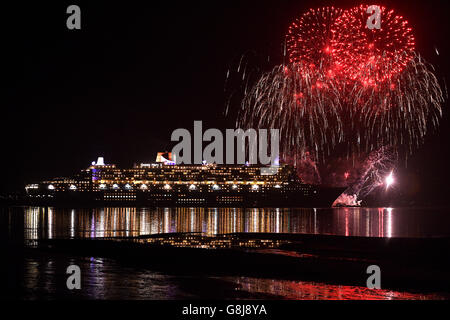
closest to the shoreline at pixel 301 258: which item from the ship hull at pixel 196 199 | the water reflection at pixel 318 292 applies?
the water reflection at pixel 318 292

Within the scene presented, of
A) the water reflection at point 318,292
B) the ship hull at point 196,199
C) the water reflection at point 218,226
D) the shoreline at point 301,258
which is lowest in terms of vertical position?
the ship hull at point 196,199

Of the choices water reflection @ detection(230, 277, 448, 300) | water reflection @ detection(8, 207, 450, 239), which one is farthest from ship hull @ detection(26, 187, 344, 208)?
water reflection @ detection(230, 277, 448, 300)

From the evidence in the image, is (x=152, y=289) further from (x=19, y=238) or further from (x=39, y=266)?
(x=19, y=238)

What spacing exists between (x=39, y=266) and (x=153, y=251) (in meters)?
4.56

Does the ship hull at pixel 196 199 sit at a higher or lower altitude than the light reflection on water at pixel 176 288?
lower

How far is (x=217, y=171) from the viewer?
8319 centimetres

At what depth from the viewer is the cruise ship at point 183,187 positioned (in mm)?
79375

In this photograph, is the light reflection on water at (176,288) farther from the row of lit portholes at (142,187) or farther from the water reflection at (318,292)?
the row of lit portholes at (142,187)

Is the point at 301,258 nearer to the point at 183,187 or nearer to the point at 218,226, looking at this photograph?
the point at 218,226

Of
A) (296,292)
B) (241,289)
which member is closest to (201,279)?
(241,289)

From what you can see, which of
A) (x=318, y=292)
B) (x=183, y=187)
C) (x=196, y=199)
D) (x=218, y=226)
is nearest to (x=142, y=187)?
(x=183, y=187)

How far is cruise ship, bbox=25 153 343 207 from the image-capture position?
260 feet

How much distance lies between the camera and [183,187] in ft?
273

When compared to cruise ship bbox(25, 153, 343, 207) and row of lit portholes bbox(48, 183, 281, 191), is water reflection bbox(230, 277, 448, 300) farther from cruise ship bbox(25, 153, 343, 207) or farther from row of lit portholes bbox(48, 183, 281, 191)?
row of lit portholes bbox(48, 183, 281, 191)
